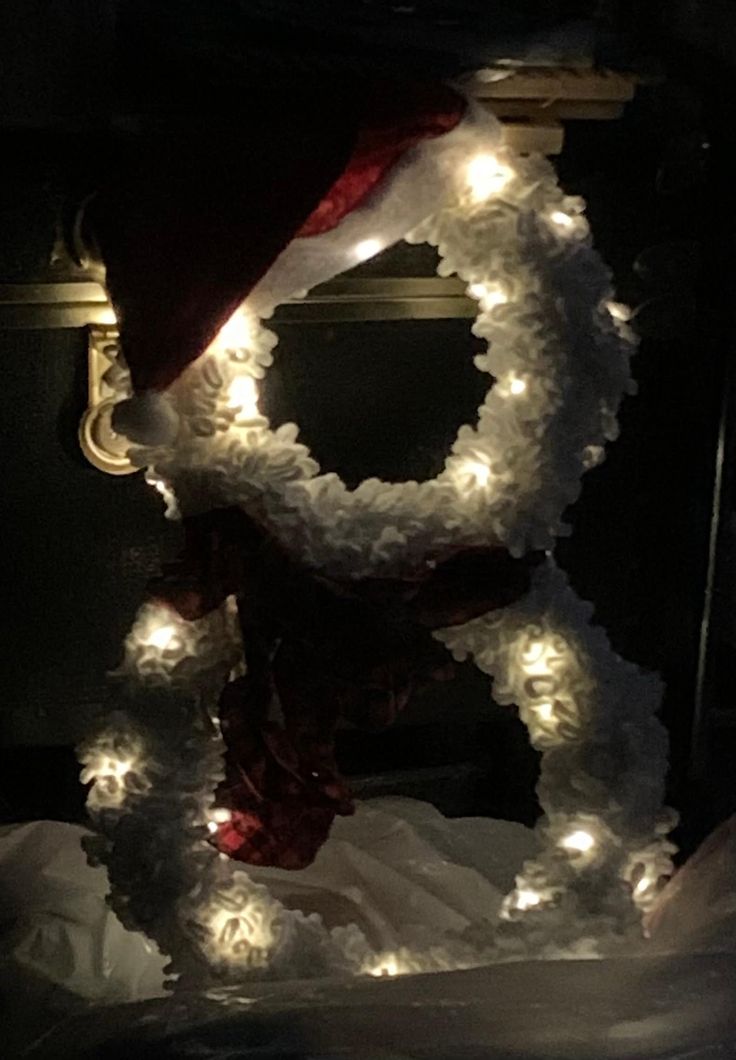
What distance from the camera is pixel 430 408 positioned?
1226mm

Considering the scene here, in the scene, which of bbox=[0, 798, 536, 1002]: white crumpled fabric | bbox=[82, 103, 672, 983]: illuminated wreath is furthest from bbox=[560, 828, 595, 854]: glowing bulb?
bbox=[0, 798, 536, 1002]: white crumpled fabric

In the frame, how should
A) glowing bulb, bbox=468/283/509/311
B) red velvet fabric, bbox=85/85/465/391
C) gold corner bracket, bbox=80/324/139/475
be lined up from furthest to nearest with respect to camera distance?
1. gold corner bracket, bbox=80/324/139/475
2. glowing bulb, bbox=468/283/509/311
3. red velvet fabric, bbox=85/85/465/391

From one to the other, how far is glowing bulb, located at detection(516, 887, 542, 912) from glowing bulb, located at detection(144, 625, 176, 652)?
334 millimetres

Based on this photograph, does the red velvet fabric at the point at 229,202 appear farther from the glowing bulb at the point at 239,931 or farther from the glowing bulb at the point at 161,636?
the glowing bulb at the point at 239,931

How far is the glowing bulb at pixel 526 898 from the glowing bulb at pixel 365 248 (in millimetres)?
482

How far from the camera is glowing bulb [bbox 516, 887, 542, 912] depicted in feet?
3.48

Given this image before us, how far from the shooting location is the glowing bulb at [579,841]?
1048mm

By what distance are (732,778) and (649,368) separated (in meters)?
0.41

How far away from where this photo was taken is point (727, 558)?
133 centimetres

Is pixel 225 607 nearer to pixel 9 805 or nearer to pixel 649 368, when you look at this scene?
pixel 9 805

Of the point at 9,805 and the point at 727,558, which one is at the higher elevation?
the point at 727,558

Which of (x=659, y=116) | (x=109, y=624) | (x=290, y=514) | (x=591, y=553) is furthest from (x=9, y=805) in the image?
(x=659, y=116)

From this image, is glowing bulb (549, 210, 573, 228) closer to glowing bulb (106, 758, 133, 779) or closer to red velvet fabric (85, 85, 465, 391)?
red velvet fabric (85, 85, 465, 391)

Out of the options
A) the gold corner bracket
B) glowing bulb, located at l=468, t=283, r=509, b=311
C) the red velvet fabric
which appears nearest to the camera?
the red velvet fabric
